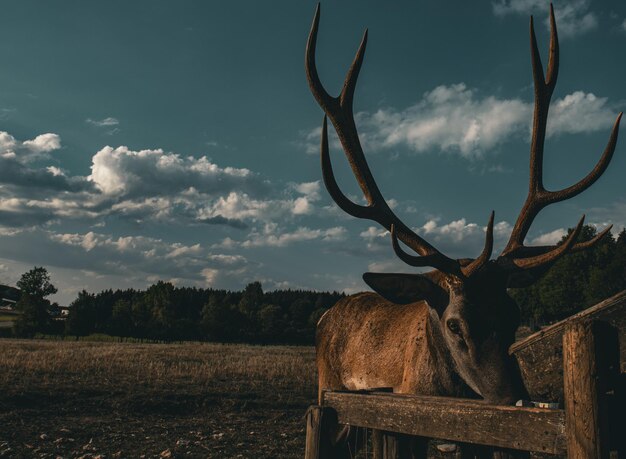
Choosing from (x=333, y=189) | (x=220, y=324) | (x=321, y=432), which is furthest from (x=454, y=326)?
(x=220, y=324)

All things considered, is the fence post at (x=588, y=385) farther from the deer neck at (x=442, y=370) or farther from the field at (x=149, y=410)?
the field at (x=149, y=410)

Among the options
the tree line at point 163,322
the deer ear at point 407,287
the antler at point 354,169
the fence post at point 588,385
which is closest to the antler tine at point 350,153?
the antler at point 354,169

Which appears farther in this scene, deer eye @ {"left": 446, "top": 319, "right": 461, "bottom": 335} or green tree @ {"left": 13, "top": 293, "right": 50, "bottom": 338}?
green tree @ {"left": 13, "top": 293, "right": 50, "bottom": 338}

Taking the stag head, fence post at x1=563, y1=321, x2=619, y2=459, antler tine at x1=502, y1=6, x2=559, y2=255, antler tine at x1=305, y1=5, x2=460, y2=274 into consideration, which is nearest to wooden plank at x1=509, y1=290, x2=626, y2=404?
fence post at x1=563, y1=321, x2=619, y2=459

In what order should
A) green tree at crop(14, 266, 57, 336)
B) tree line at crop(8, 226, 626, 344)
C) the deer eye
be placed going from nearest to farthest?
the deer eye
tree line at crop(8, 226, 626, 344)
green tree at crop(14, 266, 57, 336)

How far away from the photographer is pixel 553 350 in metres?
3.22

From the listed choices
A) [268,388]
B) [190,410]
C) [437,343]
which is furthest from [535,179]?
[268,388]

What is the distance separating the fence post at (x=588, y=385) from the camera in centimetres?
269

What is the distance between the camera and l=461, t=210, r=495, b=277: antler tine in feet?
15.3

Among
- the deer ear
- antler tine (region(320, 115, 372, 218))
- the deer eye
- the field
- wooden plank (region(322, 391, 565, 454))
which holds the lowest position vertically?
the field

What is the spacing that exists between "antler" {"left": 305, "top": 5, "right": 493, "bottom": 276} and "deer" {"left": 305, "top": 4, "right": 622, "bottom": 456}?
0.04 ft

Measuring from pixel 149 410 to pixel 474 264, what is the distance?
422 inches

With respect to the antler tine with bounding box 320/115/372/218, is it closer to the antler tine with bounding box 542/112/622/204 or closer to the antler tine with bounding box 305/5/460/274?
the antler tine with bounding box 305/5/460/274

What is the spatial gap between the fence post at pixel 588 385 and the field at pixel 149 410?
Result: 22.8 ft
